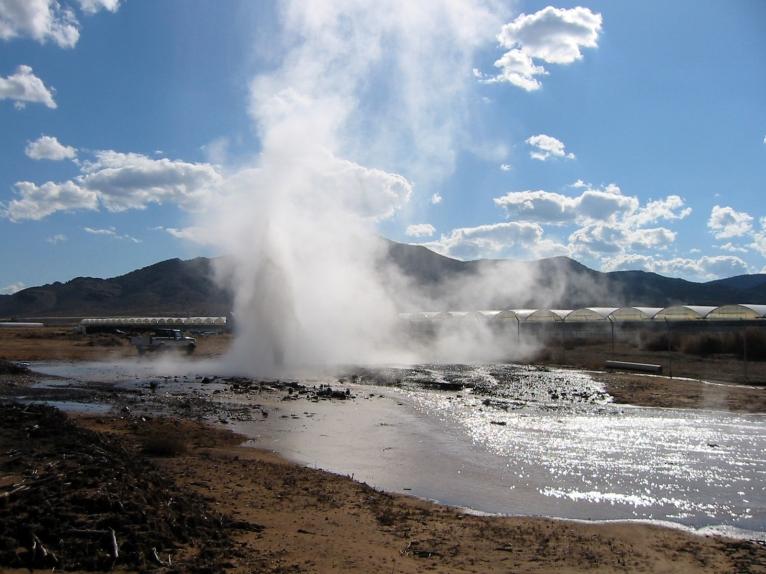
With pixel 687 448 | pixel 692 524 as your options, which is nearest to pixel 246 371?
pixel 687 448

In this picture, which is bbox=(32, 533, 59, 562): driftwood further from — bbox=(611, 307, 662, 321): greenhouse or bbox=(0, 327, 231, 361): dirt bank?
bbox=(611, 307, 662, 321): greenhouse

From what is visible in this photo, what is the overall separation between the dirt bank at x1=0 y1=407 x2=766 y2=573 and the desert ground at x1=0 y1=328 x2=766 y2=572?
0.9 inches

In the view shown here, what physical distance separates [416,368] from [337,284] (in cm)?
2179

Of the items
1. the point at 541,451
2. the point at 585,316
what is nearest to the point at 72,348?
the point at 541,451

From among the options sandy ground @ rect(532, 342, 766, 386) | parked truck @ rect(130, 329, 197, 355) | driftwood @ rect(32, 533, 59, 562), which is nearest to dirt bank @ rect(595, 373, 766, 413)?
sandy ground @ rect(532, 342, 766, 386)

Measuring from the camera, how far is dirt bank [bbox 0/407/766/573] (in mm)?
8211

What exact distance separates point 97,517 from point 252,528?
246 centimetres

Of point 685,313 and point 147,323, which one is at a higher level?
point 685,313

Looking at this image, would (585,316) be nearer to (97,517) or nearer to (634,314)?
(634,314)

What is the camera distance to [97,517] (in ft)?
27.3

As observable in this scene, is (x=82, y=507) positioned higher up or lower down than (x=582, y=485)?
higher up

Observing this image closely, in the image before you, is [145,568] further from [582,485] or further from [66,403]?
[66,403]

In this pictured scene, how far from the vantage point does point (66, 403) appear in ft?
82.0

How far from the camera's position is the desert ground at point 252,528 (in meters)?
7.98
